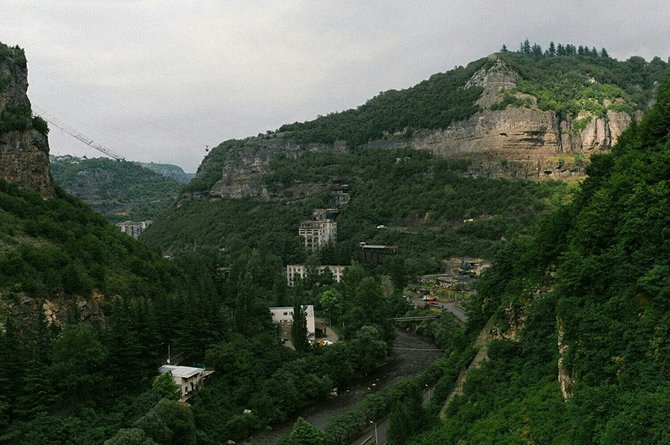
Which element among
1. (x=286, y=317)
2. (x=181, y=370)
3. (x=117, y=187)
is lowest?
(x=286, y=317)

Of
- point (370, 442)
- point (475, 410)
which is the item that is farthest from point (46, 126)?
point (475, 410)

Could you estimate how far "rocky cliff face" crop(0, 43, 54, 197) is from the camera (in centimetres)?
3919

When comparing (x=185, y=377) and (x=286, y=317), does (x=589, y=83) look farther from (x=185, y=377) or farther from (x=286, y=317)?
(x=185, y=377)

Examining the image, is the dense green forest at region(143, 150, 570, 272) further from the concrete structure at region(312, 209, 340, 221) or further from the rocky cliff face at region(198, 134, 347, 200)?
the rocky cliff face at region(198, 134, 347, 200)

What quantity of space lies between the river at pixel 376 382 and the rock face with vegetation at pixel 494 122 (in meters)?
51.6

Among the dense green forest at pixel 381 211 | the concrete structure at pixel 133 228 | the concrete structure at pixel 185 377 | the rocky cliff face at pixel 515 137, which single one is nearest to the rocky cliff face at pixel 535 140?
the rocky cliff face at pixel 515 137

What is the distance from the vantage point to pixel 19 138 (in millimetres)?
39562

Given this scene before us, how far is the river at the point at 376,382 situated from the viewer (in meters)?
31.3

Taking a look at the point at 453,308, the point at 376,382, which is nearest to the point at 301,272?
the point at 453,308

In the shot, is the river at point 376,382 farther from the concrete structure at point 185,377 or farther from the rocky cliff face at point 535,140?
the rocky cliff face at point 535,140

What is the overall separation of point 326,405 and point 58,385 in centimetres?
1507

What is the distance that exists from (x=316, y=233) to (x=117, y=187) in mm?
98689

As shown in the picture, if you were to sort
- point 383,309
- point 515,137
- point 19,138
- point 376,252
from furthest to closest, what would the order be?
point 515,137 → point 376,252 → point 383,309 → point 19,138

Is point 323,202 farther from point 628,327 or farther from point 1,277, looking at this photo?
point 628,327
